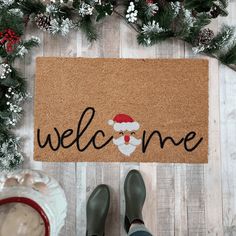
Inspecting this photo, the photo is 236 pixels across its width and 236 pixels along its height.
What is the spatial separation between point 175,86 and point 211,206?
500 millimetres

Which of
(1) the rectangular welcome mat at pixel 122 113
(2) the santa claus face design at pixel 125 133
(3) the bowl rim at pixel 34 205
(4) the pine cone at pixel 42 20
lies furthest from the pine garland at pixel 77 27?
(3) the bowl rim at pixel 34 205

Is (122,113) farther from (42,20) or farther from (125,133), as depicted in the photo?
(42,20)

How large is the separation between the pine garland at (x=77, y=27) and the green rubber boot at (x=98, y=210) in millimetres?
325

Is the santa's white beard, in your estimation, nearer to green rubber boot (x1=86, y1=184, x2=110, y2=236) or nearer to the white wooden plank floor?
the white wooden plank floor

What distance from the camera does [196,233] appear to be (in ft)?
4.52

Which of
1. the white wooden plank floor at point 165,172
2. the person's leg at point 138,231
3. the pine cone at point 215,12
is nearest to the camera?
the person's leg at point 138,231

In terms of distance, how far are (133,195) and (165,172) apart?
0.16 metres

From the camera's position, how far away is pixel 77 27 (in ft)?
4.52

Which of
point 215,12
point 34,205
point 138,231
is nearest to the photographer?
point 34,205

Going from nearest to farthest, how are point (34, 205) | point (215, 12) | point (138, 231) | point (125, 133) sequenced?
point (34, 205) → point (138, 231) → point (215, 12) → point (125, 133)

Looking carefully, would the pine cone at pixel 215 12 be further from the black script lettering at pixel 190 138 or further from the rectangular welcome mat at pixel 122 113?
the black script lettering at pixel 190 138

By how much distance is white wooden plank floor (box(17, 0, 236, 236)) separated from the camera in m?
1.38

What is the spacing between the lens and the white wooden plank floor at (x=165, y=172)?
1.38 metres

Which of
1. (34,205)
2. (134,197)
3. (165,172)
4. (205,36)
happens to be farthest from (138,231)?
(205,36)
